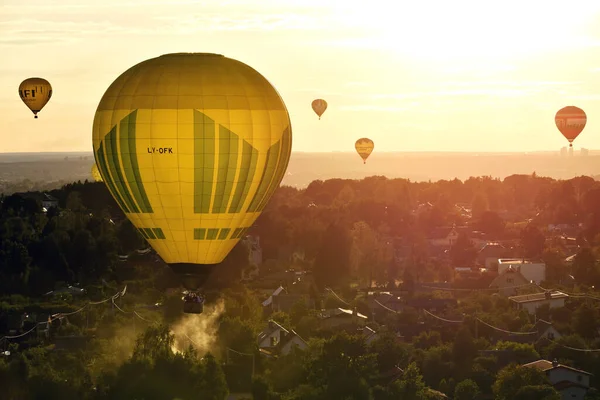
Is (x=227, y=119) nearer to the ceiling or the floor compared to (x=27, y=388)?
nearer to the ceiling

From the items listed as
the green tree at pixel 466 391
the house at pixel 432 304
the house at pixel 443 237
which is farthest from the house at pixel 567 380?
the house at pixel 443 237

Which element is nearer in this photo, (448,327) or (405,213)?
(448,327)

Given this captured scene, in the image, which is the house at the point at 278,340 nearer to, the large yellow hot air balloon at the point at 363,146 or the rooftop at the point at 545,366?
the rooftop at the point at 545,366

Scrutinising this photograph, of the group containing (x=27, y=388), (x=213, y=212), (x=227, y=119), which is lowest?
(x=27, y=388)

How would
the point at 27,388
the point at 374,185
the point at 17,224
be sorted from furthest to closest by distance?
the point at 374,185
the point at 17,224
the point at 27,388

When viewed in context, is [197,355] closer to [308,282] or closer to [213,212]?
[213,212]

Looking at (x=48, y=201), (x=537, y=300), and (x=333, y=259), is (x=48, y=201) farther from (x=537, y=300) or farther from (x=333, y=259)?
(x=537, y=300)

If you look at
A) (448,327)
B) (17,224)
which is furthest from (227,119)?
(17,224)
